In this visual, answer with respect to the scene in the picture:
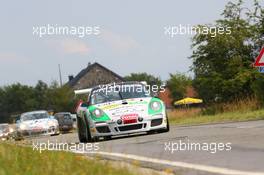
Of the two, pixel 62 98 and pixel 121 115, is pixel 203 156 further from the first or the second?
pixel 62 98

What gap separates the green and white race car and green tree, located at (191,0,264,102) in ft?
68.7

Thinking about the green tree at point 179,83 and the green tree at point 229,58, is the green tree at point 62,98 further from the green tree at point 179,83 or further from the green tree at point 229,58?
the green tree at point 229,58

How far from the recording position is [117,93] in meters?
17.2

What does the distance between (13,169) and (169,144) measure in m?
5.01

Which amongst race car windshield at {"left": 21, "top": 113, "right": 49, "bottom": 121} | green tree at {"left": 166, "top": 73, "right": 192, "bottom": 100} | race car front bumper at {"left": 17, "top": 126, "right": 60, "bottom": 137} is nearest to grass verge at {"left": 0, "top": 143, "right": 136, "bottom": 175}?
race car front bumper at {"left": 17, "top": 126, "right": 60, "bottom": 137}

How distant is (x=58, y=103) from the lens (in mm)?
101250

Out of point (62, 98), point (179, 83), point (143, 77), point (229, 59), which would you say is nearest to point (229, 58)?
point (229, 59)

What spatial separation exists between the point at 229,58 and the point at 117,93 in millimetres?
23173

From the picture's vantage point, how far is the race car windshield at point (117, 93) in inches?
668

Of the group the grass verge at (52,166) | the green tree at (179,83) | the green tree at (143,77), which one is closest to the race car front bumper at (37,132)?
the grass verge at (52,166)

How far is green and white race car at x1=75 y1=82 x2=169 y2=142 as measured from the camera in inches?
623

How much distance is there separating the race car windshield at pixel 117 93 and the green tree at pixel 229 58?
20.4 metres

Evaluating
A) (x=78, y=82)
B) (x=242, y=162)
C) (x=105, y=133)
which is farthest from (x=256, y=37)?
(x=78, y=82)

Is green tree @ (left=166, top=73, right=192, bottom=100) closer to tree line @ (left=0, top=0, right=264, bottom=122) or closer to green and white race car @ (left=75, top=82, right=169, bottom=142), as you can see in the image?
tree line @ (left=0, top=0, right=264, bottom=122)
